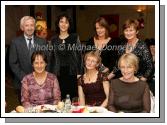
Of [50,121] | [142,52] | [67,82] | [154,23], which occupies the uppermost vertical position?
[154,23]

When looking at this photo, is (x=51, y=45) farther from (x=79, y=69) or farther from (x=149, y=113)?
(x=149, y=113)

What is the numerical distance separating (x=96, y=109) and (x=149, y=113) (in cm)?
60

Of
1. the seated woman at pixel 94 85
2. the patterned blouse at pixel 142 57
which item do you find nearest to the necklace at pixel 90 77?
the seated woman at pixel 94 85

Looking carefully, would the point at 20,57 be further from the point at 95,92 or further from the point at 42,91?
the point at 95,92

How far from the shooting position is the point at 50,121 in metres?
5.22

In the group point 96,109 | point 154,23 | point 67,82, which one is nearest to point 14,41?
point 67,82

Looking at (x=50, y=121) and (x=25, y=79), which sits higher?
(x=25, y=79)

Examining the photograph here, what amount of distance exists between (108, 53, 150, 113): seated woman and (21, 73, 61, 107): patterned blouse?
646 mm

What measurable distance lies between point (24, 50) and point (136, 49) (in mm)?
1292

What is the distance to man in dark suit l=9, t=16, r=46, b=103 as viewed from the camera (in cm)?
523

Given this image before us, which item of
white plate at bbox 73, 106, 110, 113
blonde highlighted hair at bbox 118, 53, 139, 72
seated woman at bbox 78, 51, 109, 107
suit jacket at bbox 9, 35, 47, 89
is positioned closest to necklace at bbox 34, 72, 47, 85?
suit jacket at bbox 9, 35, 47, 89

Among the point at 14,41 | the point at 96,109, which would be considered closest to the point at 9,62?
the point at 14,41

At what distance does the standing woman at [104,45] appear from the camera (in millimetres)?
5191

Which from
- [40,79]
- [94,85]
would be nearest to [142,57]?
[94,85]
